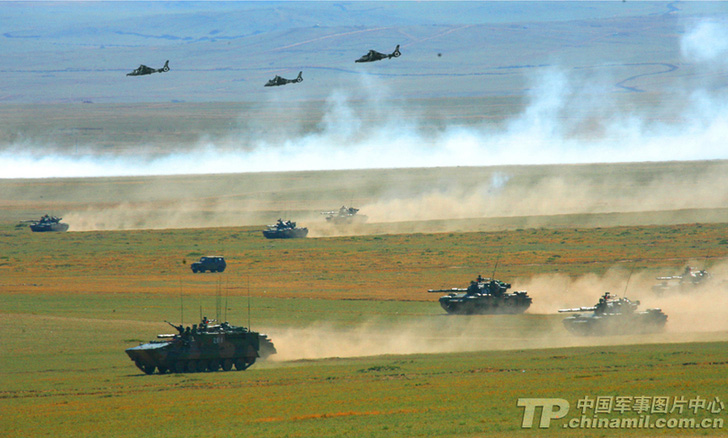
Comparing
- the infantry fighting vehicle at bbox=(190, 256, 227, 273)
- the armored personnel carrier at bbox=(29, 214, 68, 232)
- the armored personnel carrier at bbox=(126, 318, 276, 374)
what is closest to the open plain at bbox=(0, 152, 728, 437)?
the infantry fighting vehicle at bbox=(190, 256, 227, 273)

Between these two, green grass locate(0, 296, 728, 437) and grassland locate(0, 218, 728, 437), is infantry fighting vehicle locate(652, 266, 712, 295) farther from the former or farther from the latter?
green grass locate(0, 296, 728, 437)

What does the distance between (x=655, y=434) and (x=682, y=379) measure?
6440 millimetres

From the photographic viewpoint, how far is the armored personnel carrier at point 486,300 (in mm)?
44375

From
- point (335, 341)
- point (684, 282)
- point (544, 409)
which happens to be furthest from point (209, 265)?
point (544, 409)

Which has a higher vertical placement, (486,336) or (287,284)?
(287,284)

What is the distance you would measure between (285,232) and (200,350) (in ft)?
A: 147

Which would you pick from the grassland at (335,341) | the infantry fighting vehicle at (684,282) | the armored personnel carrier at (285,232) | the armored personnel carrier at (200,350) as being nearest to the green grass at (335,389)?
the grassland at (335,341)

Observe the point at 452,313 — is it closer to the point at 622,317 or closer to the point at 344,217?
the point at 622,317

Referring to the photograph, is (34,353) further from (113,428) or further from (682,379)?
(682,379)

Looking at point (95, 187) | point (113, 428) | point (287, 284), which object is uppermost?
point (95, 187)

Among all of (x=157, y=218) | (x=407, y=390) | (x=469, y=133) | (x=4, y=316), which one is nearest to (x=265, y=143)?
(x=469, y=133)

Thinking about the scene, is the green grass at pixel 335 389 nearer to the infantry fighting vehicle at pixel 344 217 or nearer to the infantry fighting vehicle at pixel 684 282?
the infantry fighting vehicle at pixel 684 282

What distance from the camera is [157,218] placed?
3679 inches

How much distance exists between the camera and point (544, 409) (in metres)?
22.9
